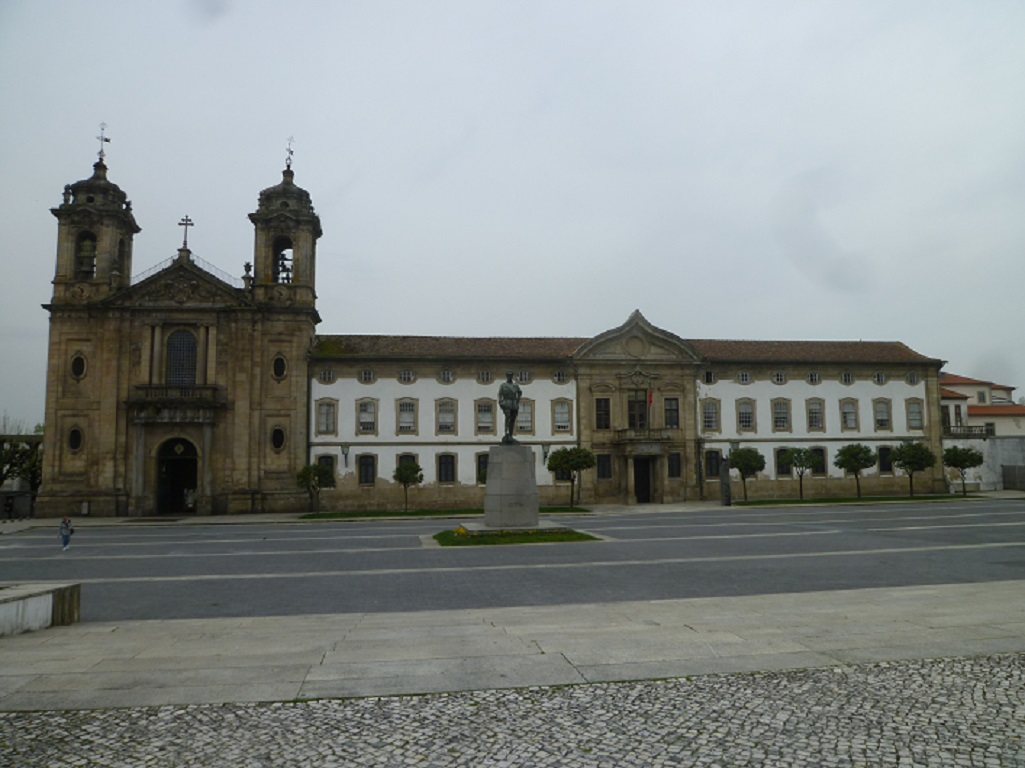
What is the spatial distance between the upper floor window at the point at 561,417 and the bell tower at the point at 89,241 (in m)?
29.0

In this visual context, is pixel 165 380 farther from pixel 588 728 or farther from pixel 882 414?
pixel 882 414

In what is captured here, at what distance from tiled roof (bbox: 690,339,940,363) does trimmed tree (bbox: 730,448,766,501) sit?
6.80 meters

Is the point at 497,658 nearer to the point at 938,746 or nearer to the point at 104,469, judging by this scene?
the point at 938,746

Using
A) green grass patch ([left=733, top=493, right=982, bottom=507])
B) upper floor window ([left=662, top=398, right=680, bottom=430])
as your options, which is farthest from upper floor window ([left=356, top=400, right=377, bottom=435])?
green grass patch ([left=733, top=493, right=982, bottom=507])

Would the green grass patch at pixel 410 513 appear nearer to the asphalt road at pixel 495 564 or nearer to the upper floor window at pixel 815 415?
the asphalt road at pixel 495 564

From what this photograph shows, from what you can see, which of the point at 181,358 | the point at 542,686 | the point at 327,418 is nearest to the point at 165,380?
the point at 181,358

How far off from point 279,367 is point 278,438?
14.8 ft

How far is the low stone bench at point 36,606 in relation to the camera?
10.4 m

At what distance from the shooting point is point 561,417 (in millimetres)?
47562

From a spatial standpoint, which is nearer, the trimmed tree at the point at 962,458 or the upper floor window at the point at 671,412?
the upper floor window at the point at 671,412

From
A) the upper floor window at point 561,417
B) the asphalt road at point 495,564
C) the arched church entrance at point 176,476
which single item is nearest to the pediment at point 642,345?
the upper floor window at point 561,417

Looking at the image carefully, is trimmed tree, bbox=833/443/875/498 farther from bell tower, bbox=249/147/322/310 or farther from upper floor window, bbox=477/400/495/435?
bell tower, bbox=249/147/322/310

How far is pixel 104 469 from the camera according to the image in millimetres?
41969

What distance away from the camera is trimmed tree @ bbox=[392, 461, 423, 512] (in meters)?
42.7
